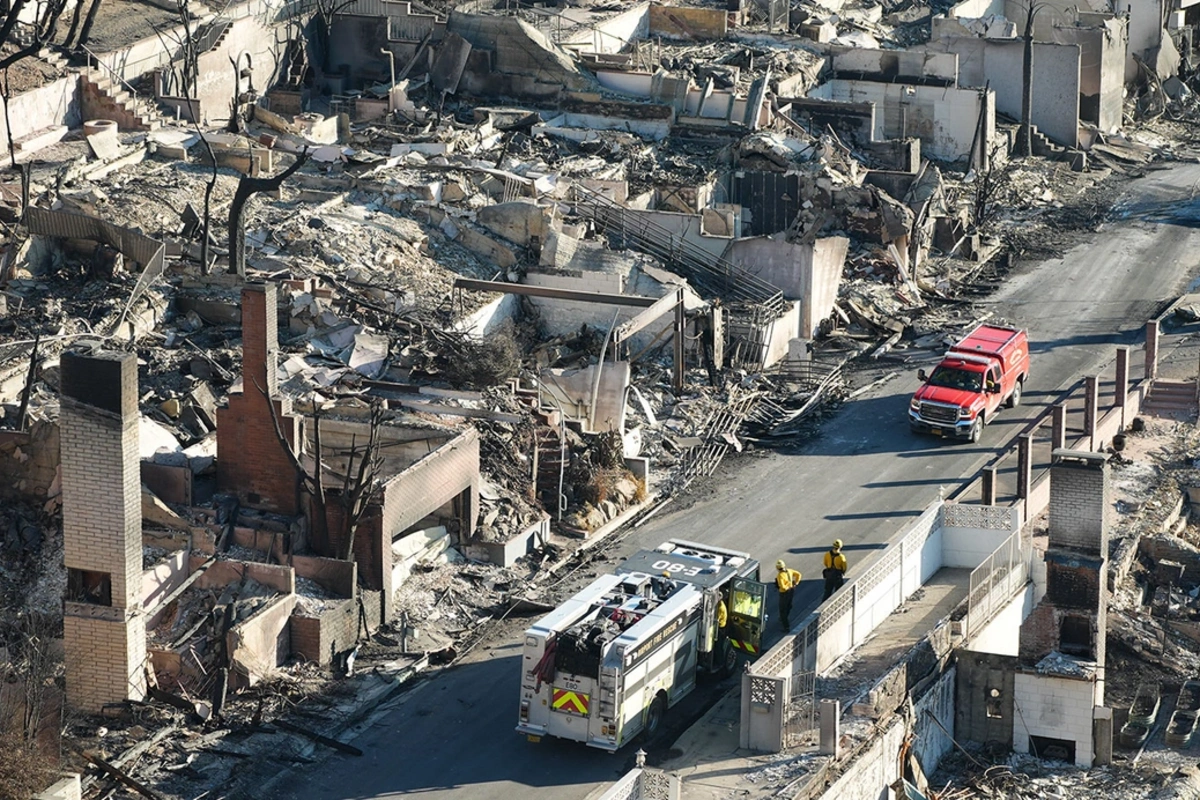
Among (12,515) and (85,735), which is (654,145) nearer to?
(12,515)

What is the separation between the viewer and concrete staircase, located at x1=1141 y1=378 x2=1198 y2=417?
45906mm

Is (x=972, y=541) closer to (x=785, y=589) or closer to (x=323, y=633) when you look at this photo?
(x=785, y=589)

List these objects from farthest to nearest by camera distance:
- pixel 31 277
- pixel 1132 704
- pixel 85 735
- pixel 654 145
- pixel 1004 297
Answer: pixel 654 145 → pixel 1004 297 → pixel 31 277 → pixel 1132 704 → pixel 85 735

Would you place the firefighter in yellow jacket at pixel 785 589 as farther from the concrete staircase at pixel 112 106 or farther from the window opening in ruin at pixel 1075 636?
the concrete staircase at pixel 112 106

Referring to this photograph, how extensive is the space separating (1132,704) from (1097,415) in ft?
31.3

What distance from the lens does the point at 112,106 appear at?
51250mm

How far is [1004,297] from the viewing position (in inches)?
2064

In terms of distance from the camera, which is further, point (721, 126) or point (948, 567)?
point (721, 126)

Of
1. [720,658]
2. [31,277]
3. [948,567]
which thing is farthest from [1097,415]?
[31,277]

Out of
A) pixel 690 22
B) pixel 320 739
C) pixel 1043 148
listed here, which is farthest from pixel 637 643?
pixel 690 22

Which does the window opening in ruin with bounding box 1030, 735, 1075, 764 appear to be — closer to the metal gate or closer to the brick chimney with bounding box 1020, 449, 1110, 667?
the brick chimney with bounding box 1020, 449, 1110, 667

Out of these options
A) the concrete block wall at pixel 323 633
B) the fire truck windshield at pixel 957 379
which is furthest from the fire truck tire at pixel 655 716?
the fire truck windshield at pixel 957 379

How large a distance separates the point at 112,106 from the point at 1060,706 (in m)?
27.3

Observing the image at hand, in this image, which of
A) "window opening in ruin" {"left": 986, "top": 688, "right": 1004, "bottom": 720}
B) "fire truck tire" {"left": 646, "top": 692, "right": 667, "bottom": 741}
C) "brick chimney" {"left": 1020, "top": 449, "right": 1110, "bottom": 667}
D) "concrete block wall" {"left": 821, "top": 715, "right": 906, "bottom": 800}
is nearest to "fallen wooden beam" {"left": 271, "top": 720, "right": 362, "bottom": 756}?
"fire truck tire" {"left": 646, "top": 692, "right": 667, "bottom": 741}
